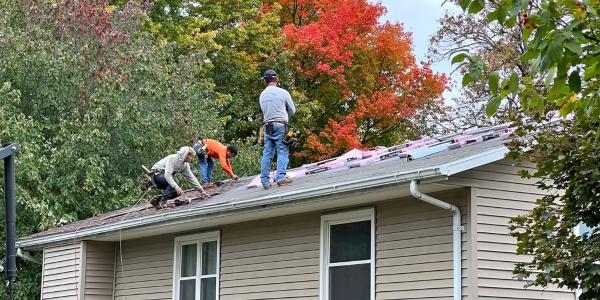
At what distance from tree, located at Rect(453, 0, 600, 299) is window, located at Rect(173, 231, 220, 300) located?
21.8 ft

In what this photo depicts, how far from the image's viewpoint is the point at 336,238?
12844mm

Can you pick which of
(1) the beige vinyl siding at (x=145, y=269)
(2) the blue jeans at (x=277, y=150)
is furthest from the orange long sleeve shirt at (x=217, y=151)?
(2) the blue jeans at (x=277, y=150)

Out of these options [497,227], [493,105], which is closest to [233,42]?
[497,227]

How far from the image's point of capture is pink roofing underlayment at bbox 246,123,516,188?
12906mm

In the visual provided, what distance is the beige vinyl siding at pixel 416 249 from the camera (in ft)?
36.6

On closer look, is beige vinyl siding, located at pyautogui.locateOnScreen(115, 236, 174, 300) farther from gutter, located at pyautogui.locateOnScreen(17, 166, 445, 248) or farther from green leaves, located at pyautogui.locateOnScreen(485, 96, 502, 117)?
green leaves, located at pyautogui.locateOnScreen(485, 96, 502, 117)

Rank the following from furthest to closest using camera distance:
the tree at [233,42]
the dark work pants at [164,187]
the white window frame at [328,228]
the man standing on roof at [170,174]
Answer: the tree at [233,42]
the dark work pants at [164,187]
the man standing on roof at [170,174]
the white window frame at [328,228]

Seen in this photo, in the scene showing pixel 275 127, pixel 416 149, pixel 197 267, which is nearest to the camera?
pixel 416 149

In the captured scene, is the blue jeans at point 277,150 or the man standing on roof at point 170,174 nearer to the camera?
the blue jeans at point 277,150

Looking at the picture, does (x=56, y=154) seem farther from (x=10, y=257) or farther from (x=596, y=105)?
(x=596, y=105)

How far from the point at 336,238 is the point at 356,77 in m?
18.5

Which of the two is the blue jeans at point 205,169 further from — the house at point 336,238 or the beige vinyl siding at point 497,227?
the beige vinyl siding at point 497,227

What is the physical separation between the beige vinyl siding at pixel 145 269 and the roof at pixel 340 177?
0.58 m

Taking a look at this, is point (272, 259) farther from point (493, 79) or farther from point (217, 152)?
point (493, 79)
